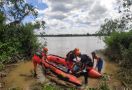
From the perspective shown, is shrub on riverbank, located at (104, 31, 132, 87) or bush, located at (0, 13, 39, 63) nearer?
shrub on riverbank, located at (104, 31, 132, 87)

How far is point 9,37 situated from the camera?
24.5 metres

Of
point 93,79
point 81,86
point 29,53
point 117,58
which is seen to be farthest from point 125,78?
point 29,53

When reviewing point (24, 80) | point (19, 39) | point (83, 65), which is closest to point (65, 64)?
point (83, 65)

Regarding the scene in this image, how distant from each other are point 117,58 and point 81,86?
12250 millimetres

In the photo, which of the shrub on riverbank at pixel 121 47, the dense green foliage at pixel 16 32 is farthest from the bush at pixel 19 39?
the shrub on riverbank at pixel 121 47

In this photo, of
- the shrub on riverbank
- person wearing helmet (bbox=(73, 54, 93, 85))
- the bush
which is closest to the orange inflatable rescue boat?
person wearing helmet (bbox=(73, 54, 93, 85))

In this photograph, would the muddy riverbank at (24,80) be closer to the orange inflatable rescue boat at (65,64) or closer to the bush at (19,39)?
the orange inflatable rescue boat at (65,64)

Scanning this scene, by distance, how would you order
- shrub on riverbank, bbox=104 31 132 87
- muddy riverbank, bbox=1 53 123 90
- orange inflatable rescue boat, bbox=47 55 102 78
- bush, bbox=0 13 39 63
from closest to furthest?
A: muddy riverbank, bbox=1 53 123 90 → orange inflatable rescue boat, bbox=47 55 102 78 → shrub on riverbank, bbox=104 31 132 87 → bush, bbox=0 13 39 63

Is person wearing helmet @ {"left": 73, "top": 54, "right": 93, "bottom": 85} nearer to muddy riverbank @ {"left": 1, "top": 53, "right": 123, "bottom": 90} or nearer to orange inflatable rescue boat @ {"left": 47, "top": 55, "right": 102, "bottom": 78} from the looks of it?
orange inflatable rescue boat @ {"left": 47, "top": 55, "right": 102, "bottom": 78}

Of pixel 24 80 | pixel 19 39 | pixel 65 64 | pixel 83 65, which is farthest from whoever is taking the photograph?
pixel 19 39

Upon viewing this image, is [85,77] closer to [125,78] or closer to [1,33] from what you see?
[125,78]

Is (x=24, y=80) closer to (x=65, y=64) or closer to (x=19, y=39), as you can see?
(x=65, y=64)

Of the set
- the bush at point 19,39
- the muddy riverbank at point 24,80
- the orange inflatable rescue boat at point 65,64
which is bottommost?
the muddy riverbank at point 24,80

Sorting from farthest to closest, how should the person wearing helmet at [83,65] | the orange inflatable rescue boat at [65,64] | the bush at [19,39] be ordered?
the bush at [19,39] → the orange inflatable rescue boat at [65,64] → the person wearing helmet at [83,65]
